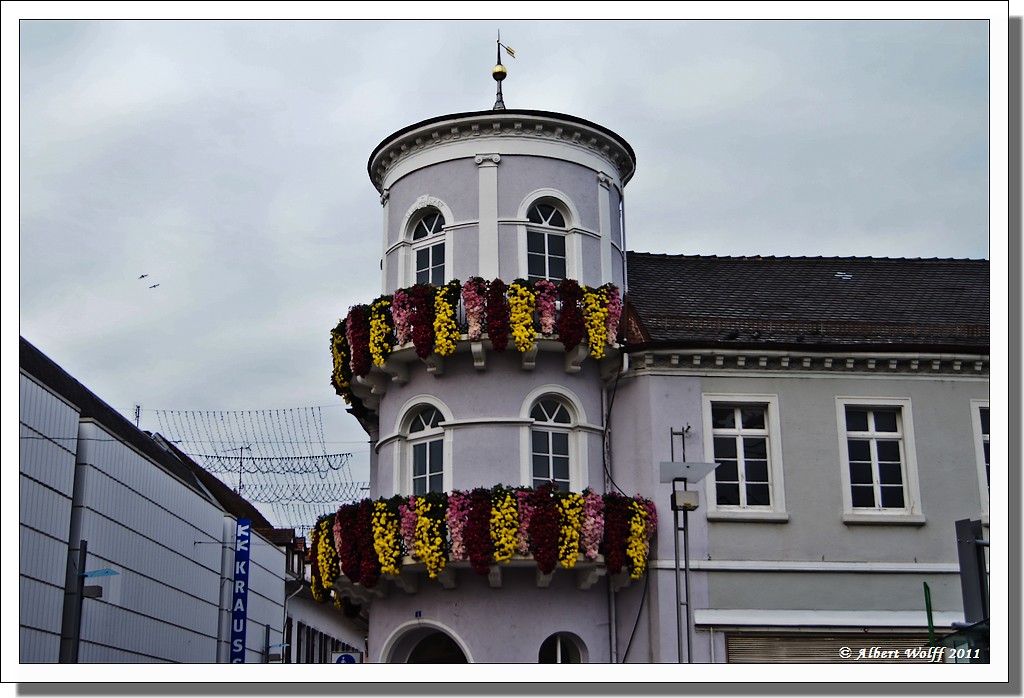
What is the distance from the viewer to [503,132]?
23.4 metres

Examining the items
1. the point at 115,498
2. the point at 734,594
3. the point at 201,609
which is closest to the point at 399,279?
the point at 734,594

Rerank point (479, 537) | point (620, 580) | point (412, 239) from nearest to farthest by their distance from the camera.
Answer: point (479, 537) → point (620, 580) → point (412, 239)

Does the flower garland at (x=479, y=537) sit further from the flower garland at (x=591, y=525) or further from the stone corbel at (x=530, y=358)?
the stone corbel at (x=530, y=358)

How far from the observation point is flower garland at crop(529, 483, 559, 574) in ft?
65.8

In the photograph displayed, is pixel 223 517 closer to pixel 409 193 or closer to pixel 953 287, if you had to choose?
pixel 409 193

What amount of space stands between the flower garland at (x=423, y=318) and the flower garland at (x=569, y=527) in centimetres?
342

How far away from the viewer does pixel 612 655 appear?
829 inches

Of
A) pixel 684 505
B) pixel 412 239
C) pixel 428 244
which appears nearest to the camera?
pixel 684 505

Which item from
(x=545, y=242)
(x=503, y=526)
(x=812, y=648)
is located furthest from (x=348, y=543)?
(x=812, y=648)

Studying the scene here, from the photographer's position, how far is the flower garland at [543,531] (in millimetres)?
20047

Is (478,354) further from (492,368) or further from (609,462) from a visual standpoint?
(609,462)

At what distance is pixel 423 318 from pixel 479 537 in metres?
3.86

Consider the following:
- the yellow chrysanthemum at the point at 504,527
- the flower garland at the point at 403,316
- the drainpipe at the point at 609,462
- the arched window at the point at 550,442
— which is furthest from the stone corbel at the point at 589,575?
the flower garland at the point at 403,316

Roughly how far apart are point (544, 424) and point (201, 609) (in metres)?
25.9
